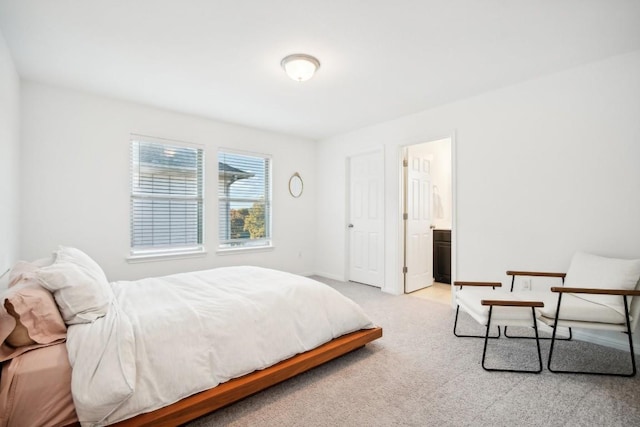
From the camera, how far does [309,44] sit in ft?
8.21

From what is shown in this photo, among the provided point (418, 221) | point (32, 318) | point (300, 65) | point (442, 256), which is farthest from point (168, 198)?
point (442, 256)

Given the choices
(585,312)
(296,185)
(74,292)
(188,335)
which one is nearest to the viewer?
(74,292)

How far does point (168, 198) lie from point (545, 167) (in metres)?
4.38

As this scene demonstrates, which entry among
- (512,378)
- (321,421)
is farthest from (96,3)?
(512,378)

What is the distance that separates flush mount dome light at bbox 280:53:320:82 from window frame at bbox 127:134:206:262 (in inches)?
84.7

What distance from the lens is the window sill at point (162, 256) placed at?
12.5 feet

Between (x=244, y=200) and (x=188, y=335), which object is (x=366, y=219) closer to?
(x=244, y=200)

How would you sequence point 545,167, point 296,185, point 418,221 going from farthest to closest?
point 296,185 < point 418,221 < point 545,167

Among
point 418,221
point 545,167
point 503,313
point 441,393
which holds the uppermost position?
point 545,167

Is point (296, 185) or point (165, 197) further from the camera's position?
point (296, 185)

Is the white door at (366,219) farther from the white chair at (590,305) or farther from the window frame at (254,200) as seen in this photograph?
the white chair at (590,305)

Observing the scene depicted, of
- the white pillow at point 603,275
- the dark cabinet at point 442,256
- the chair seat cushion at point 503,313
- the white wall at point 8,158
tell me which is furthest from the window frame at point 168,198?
the white pillow at point 603,275

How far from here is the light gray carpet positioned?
175cm

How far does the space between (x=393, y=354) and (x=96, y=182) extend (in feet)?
12.1
